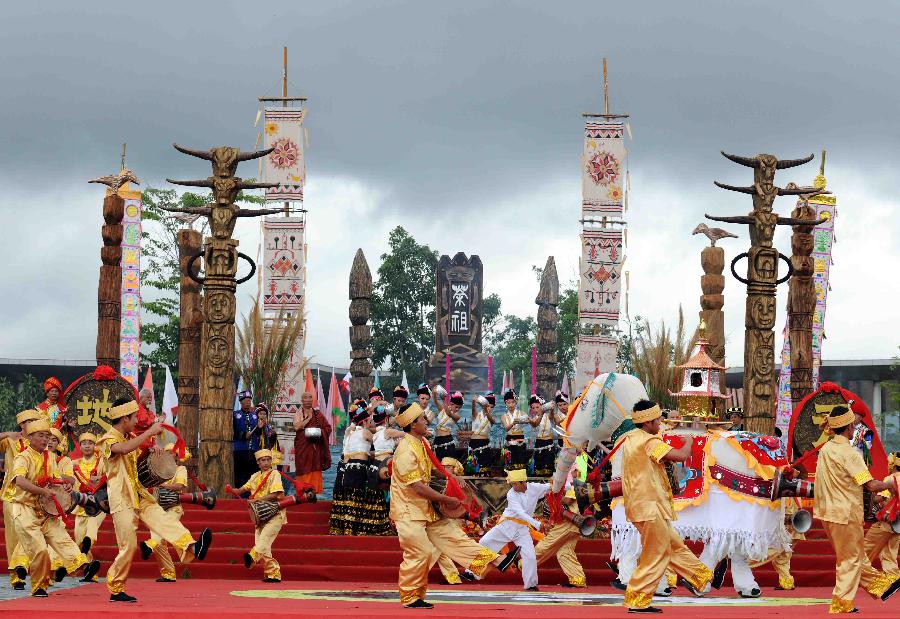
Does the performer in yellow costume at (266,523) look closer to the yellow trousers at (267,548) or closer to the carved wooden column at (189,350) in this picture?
the yellow trousers at (267,548)

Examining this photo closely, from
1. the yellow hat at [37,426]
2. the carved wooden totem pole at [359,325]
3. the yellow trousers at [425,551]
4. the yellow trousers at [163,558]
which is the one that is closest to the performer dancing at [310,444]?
the yellow trousers at [163,558]

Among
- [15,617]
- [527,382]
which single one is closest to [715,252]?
[15,617]

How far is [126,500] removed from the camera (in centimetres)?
1106

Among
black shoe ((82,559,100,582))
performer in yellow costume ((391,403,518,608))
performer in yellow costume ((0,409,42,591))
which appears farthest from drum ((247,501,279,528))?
performer in yellow costume ((391,403,518,608))

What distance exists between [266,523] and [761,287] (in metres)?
8.45

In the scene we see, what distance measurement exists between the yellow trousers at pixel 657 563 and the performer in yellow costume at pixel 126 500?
3880 mm

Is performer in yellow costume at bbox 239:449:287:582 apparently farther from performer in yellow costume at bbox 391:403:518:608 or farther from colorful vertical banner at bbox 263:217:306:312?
colorful vertical banner at bbox 263:217:306:312

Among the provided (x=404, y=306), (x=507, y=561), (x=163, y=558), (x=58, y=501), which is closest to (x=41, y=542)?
(x=58, y=501)

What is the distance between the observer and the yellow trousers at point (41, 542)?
440 inches

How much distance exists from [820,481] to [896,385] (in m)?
27.0

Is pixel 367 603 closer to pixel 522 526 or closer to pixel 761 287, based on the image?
pixel 522 526

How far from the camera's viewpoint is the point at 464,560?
10.5 m

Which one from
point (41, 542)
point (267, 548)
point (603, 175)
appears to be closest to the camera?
point (41, 542)

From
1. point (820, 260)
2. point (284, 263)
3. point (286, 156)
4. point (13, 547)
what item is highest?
point (286, 156)
